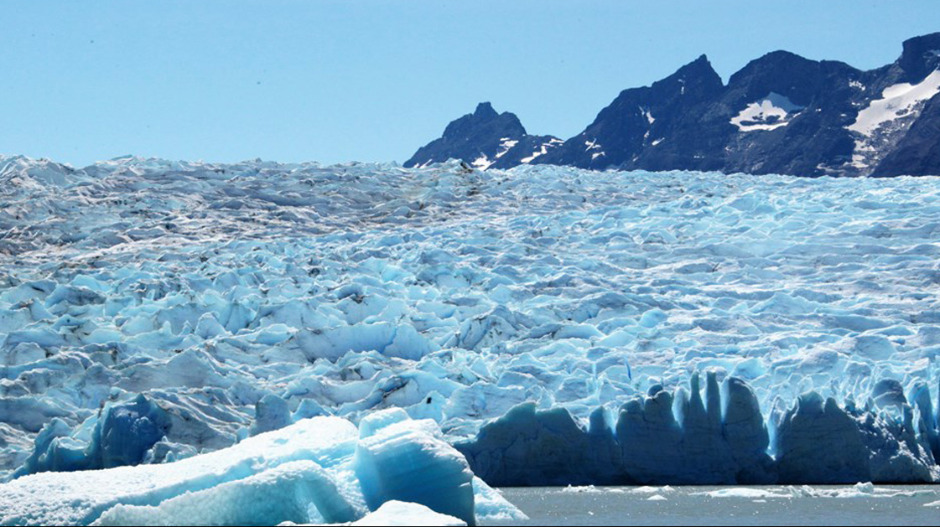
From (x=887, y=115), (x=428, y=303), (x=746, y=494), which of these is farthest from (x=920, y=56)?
(x=746, y=494)

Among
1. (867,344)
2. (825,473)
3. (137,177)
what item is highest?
(137,177)

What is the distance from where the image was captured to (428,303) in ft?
49.9

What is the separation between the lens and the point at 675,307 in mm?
15211

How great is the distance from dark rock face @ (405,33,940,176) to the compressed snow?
0.08 metres

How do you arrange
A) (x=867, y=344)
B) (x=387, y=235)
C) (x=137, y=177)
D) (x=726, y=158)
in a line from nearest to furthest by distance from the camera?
(x=867, y=344)
(x=387, y=235)
(x=137, y=177)
(x=726, y=158)

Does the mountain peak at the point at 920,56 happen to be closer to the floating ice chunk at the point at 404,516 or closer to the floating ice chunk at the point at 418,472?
the floating ice chunk at the point at 418,472

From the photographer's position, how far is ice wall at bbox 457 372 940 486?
10.7 meters

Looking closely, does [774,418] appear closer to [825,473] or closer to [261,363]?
[825,473]

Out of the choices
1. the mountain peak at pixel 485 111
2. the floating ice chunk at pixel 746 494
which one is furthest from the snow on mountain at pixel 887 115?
the floating ice chunk at pixel 746 494

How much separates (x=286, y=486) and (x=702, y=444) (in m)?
4.82

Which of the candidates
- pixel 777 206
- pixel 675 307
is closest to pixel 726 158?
pixel 777 206

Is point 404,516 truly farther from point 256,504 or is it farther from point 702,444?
point 702,444

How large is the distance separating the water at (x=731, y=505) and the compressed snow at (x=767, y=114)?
85689 millimetres

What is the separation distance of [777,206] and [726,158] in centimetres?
7103
